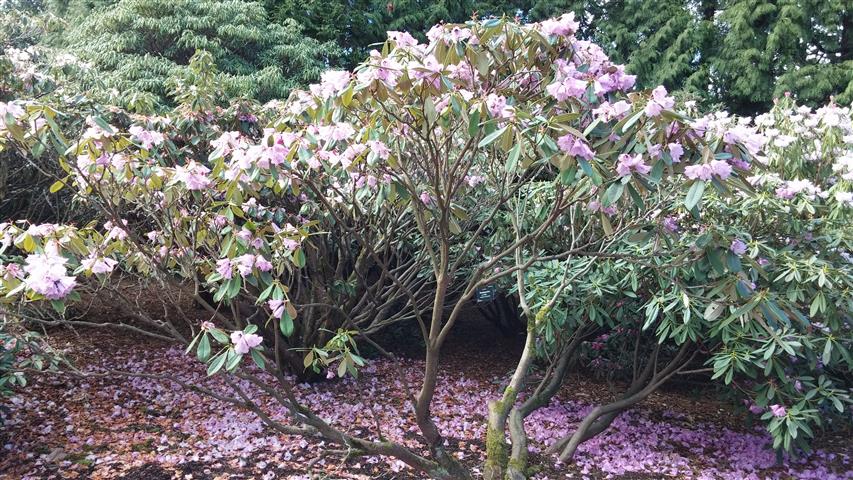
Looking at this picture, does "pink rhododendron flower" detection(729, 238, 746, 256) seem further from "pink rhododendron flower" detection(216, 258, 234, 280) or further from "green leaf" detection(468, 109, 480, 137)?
"pink rhododendron flower" detection(216, 258, 234, 280)

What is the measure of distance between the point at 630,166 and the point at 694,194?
0.19 metres

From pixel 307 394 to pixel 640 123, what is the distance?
313 centimetres

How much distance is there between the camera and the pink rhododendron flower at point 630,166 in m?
1.65

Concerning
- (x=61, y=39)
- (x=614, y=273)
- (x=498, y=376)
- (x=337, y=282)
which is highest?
(x=61, y=39)

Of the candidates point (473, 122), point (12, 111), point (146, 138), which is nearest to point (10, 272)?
point (12, 111)

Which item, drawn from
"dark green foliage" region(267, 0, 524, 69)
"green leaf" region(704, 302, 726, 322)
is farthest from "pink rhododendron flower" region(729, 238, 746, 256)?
"dark green foliage" region(267, 0, 524, 69)

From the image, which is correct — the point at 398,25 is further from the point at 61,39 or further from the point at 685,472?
the point at 685,472

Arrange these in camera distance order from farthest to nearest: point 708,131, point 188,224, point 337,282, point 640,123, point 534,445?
point 337,282 < point 534,445 < point 188,224 < point 708,131 < point 640,123

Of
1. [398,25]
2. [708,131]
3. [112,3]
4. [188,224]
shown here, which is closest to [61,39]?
[112,3]

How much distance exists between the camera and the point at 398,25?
8.67 m

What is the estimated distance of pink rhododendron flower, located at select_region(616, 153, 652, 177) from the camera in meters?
1.65

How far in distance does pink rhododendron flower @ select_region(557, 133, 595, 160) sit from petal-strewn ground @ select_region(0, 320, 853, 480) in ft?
3.90

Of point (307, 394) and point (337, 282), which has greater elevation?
point (337, 282)

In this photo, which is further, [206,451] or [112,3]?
[112,3]
